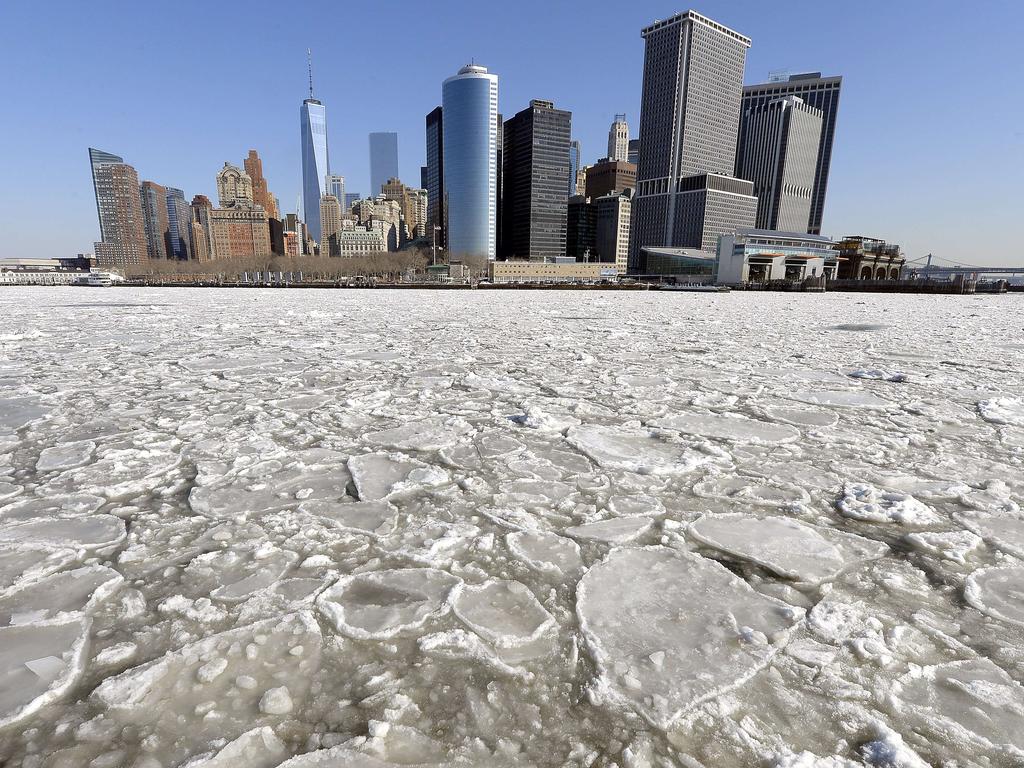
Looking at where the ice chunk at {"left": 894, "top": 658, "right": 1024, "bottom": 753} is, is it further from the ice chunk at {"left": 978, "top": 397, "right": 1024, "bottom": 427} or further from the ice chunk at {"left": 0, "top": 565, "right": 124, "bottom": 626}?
the ice chunk at {"left": 978, "top": 397, "right": 1024, "bottom": 427}

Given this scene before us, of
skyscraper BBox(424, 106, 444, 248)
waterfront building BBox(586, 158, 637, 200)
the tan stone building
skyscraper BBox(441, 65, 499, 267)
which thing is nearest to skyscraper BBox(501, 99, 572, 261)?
skyscraper BBox(441, 65, 499, 267)

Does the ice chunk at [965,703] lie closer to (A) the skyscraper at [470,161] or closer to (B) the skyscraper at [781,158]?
(A) the skyscraper at [470,161]

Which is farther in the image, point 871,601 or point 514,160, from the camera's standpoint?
point 514,160

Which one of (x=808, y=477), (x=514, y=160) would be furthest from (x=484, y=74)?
(x=808, y=477)

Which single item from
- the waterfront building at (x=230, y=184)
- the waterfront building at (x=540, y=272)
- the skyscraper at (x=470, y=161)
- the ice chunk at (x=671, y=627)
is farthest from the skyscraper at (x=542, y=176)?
the ice chunk at (x=671, y=627)

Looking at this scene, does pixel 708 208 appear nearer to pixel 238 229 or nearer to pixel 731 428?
pixel 731 428

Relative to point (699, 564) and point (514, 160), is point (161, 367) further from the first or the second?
point (514, 160)

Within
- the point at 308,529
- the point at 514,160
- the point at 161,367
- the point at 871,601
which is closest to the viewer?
the point at 871,601
